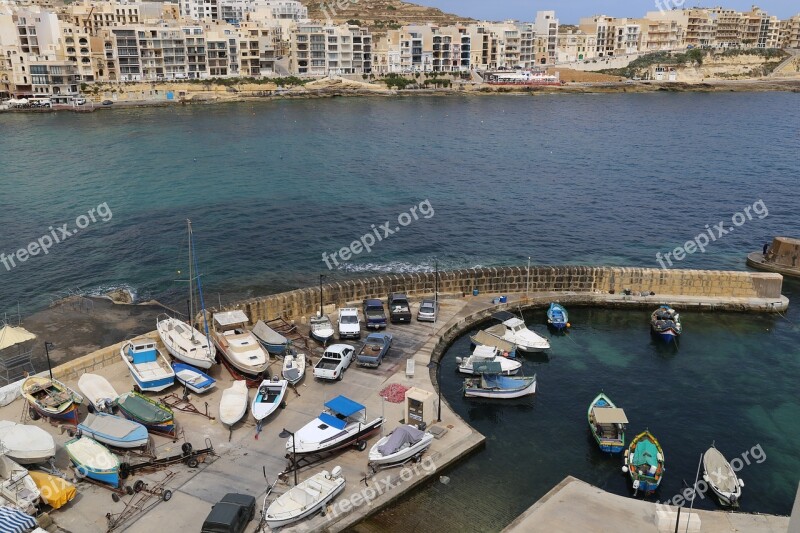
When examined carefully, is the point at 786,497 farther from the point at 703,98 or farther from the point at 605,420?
the point at 703,98

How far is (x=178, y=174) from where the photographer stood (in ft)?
278

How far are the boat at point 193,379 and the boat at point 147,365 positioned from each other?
379 mm

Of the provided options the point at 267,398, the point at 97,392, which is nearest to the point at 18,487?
the point at 97,392

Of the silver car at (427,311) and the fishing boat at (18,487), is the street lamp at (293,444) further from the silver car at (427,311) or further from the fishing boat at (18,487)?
the silver car at (427,311)

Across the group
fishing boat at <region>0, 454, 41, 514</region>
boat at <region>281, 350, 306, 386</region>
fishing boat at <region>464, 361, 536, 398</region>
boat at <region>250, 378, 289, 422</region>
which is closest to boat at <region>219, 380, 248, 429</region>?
boat at <region>250, 378, 289, 422</region>

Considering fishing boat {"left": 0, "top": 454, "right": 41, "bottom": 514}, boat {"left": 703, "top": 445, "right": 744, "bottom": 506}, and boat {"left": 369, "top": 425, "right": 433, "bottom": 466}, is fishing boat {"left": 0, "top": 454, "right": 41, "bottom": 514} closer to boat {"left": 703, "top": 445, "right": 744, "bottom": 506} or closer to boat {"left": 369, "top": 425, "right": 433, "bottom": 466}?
boat {"left": 369, "top": 425, "right": 433, "bottom": 466}

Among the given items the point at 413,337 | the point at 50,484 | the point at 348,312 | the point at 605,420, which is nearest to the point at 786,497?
the point at 605,420

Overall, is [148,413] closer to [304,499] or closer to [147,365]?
[147,365]

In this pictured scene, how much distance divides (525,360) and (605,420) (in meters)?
8.30

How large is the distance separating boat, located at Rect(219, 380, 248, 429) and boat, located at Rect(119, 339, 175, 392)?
2.87m

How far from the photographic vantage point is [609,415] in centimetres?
2789

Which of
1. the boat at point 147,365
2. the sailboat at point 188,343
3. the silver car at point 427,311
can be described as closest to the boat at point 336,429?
the boat at point 147,365

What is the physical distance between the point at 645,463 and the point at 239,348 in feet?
62.1

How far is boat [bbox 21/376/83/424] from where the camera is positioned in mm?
25750
